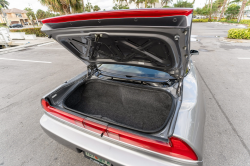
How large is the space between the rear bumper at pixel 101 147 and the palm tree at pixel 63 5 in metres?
14.9

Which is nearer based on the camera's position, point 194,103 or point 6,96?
point 194,103

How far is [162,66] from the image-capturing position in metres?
1.57

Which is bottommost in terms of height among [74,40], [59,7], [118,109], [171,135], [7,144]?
[7,144]

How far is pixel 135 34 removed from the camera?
108 centimetres

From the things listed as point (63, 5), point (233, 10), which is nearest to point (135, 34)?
point (63, 5)

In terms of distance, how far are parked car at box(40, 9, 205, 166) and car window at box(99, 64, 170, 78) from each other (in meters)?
0.01

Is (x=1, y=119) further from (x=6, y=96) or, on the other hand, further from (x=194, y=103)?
(x=194, y=103)

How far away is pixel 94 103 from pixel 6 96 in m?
3.04

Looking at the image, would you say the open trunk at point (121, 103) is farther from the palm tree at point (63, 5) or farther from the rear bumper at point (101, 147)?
the palm tree at point (63, 5)

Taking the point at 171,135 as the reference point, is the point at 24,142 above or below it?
below

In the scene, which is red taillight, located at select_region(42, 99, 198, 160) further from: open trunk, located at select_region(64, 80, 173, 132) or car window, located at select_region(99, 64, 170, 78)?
car window, located at select_region(99, 64, 170, 78)

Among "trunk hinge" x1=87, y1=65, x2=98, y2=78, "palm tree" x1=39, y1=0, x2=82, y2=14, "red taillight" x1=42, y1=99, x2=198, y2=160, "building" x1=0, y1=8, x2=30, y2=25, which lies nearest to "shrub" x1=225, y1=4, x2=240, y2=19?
"palm tree" x1=39, y1=0, x2=82, y2=14

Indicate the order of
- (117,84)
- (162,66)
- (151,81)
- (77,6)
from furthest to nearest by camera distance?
1. (77,6)
2. (117,84)
3. (151,81)
4. (162,66)

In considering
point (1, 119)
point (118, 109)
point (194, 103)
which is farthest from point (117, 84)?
point (1, 119)
